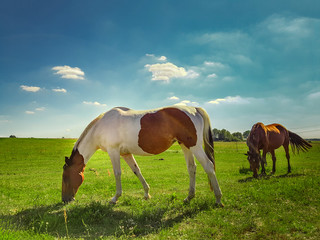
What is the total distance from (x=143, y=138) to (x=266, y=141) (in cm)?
836

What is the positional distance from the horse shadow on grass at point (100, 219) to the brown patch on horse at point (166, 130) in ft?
5.65

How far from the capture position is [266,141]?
38.2ft

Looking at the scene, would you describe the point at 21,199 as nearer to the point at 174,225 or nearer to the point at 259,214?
the point at 174,225

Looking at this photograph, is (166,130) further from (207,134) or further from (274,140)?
(274,140)

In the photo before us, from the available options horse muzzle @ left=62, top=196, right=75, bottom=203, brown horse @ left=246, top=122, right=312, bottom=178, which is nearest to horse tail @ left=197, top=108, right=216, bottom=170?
horse muzzle @ left=62, top=196, right=75, bottom=203

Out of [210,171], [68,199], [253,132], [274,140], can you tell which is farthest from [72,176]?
[274,140]

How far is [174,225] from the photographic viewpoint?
475cm

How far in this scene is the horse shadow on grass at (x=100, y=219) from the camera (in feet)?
14.8

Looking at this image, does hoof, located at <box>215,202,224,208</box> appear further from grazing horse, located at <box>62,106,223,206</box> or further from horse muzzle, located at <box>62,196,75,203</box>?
horse muzzle, located at <box>62,196,75,203</box>

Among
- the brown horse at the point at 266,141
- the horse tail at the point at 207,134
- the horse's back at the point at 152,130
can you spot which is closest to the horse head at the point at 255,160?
the brown horse at the point at 266,141

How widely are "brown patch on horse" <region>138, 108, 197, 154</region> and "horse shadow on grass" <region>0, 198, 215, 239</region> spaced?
172 centimetres

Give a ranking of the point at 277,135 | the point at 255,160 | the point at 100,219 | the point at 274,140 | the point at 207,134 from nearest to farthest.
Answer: the point at 100,219 < the point at 207,134 < the point at 255,160 < the point at 274,140 < the point at 277,135

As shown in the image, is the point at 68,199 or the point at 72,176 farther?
the point at 72,176

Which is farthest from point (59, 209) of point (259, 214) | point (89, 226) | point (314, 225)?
point (314, 225)
